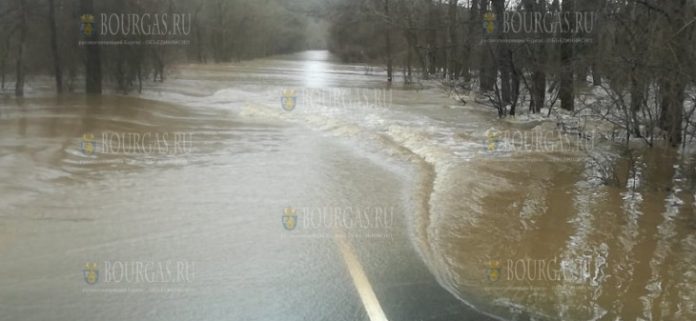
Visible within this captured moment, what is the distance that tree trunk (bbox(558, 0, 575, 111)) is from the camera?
62.1ft

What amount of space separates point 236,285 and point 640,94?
9734 millimetres

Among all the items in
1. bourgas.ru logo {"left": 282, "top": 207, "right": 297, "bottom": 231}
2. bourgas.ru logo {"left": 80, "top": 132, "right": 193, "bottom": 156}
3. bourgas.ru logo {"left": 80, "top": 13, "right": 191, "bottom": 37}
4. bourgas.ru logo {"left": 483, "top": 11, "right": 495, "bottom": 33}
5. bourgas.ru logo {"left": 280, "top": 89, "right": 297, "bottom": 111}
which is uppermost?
bourgas.ru logo {"left": 80, "top": 13, "right": 191, "bottom": 37}

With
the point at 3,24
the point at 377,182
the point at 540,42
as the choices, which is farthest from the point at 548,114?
the point at 3,24

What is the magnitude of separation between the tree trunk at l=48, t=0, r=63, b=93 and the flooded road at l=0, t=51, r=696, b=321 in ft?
32.5

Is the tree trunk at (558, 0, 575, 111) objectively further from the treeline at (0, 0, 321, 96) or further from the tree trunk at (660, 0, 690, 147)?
the treeline at (0, 0, 321, 96)

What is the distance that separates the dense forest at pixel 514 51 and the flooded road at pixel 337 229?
141 centimetres

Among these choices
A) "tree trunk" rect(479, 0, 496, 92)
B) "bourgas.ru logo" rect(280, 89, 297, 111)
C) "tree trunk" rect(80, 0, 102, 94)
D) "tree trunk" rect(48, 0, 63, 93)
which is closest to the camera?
"tree trunk" rect(479, 0, 496, 92)

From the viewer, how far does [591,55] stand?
15.9m

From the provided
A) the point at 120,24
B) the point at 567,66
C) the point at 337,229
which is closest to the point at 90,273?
the point at 337,229

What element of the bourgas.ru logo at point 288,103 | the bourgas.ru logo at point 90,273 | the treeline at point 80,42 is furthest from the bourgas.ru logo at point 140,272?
the treeline at point 80,42

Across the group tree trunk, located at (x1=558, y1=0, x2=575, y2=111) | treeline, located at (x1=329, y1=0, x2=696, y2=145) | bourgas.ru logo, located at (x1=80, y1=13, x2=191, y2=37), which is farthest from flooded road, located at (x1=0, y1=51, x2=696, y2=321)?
bourgas.ru logo, located at (x1=80, y1=13, x2=191, y2=37)

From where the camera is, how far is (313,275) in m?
6.61

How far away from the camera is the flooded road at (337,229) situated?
588 cm

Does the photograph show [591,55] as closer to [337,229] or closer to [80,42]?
[337,229]
